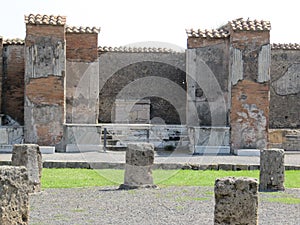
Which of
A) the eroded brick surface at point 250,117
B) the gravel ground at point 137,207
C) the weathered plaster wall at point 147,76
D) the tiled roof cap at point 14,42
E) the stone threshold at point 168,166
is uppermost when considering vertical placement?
the tiled roof cap at point 14,42

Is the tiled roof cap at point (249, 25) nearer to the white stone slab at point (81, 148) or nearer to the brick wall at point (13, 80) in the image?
the white stone slab at point (81, 148)

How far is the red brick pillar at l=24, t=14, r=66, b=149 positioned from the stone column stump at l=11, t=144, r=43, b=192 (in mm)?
5456

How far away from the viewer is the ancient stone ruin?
13.8 meters

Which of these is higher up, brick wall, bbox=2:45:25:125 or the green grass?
brick wall, bbox=2:45:25:125

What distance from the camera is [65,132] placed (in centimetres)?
1381

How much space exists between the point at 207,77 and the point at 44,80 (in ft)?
13.5

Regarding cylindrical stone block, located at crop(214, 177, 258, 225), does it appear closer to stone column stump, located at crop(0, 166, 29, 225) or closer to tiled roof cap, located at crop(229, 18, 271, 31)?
stone column stump, located at crop(0, 166, 29, 225)

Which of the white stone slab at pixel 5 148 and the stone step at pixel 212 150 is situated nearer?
the white stone slab at pixel 5 148

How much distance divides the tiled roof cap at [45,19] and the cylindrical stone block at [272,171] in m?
6.75

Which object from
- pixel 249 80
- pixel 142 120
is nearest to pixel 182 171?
pixel 249 80

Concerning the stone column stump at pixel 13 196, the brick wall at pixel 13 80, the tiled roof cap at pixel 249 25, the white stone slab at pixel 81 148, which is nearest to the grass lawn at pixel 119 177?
the white stone slab at pixel 81 148

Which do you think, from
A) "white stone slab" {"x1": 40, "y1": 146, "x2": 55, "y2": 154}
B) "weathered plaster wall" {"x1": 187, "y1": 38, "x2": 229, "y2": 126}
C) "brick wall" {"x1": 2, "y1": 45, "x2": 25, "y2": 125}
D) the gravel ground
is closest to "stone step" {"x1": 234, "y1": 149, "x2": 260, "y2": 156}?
"weathered plaster wall" {"x1": 187, "y1": 38, "x2": 229, "y2": 126}

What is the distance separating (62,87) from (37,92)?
58cm

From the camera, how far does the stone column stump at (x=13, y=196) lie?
4598 millimetres
